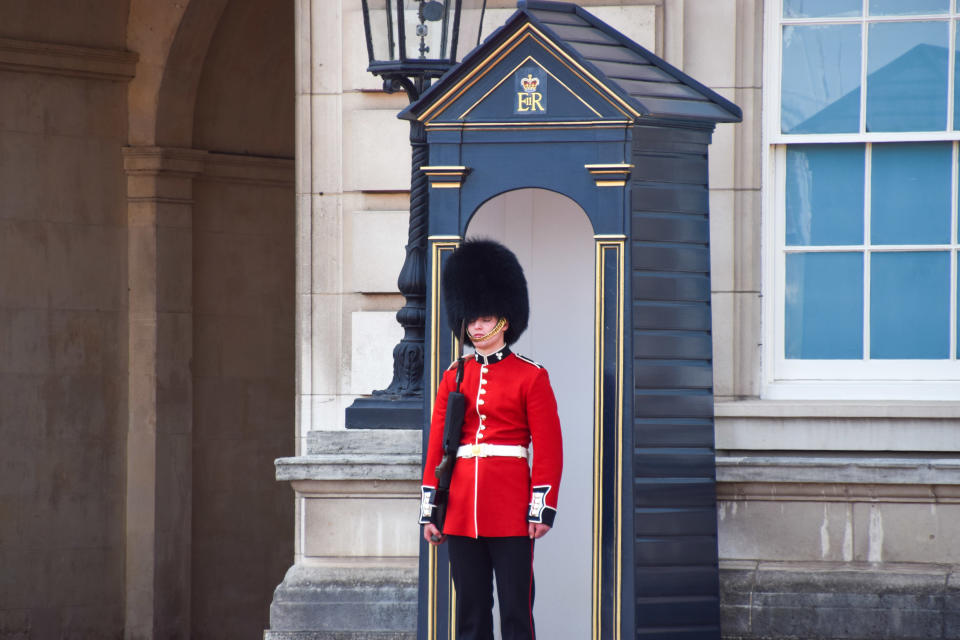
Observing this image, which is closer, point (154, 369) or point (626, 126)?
point (626, 126)

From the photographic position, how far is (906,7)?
21.2 ft

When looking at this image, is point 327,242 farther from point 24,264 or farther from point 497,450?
point 24,264

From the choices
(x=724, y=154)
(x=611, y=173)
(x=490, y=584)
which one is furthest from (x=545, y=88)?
(x=490, y=584)

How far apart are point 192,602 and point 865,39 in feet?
18.7

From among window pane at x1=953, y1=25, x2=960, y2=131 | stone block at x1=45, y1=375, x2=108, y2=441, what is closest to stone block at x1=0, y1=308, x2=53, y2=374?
stone block at x1=45, y1=375, x2=108, y2=441

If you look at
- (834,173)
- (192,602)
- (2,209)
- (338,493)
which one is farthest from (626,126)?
(192,602)

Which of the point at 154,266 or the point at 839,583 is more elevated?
the point at 154,266

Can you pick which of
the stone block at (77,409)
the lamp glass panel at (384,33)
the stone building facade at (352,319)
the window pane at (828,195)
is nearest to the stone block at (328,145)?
the stone building facade at (352,319)

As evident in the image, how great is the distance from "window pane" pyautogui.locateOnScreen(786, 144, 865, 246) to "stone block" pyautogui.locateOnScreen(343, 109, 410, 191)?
5.21 ft

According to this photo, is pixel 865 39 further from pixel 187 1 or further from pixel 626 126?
pixel 187 1

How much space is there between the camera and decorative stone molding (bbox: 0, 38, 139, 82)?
9.20 m

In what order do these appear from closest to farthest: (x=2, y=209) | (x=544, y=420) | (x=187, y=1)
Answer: (x=544, y=420) → (x=2, y=209) → (x=187, y=1)

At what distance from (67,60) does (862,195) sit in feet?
16.2

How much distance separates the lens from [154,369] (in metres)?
9.92
